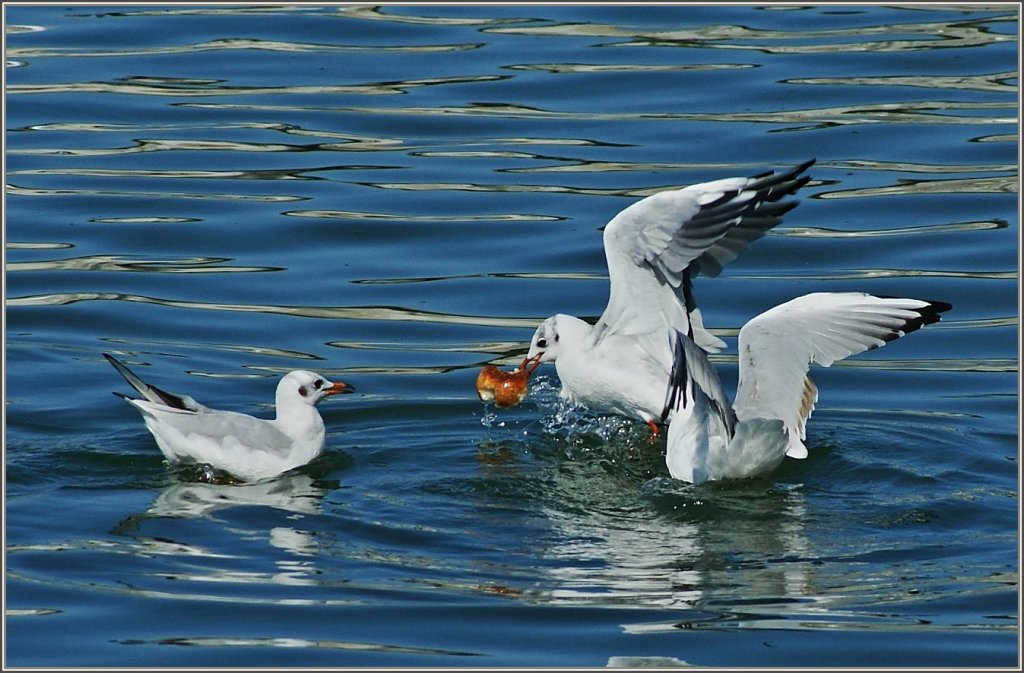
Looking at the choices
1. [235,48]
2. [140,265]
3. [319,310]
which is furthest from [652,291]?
[235,48]

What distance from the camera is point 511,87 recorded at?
731 inches

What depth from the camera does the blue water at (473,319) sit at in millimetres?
7879

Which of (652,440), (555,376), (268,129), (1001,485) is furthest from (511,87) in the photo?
(1001,485)

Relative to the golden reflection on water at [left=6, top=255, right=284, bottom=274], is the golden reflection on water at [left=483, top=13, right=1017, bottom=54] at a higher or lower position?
higher

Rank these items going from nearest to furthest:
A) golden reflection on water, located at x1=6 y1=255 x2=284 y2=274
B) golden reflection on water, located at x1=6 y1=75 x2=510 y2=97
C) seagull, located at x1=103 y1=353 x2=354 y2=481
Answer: seagull, located at x1=103 y1=353 x2=354 y2=481
golden reflection on water, located at x1=6 y1=255 x2=284 y2=274
golden reflection on water, located at x1=6 y1=75 x2=510 y2=97

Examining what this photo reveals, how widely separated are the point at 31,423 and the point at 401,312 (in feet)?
11.4

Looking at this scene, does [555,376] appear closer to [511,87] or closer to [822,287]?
[822,287]

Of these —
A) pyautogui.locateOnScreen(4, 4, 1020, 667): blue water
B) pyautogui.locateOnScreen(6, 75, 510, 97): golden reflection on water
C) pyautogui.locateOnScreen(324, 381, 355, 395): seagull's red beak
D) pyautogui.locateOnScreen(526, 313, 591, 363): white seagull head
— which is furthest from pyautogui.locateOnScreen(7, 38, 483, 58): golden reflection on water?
pyautogui.locateOnScreen(324, 381, 355, 395): seagull's red beak

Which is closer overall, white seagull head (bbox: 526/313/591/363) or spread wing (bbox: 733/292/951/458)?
spread wing (bbox: 733/292/951/458)

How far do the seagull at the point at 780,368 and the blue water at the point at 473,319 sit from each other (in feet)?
0.69

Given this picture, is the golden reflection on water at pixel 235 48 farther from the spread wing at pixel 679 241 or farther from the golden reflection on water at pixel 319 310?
the spread wing at pixel 679 241

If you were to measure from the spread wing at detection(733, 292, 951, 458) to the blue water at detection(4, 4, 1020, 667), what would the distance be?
1.50ft

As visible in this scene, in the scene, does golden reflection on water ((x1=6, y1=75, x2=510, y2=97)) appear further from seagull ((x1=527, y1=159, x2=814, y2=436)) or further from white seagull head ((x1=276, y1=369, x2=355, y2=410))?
white seagull head ((x1=276, y1=369, x2=355, y2=410))

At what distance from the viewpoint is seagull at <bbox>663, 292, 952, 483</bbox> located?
9.75 meters
